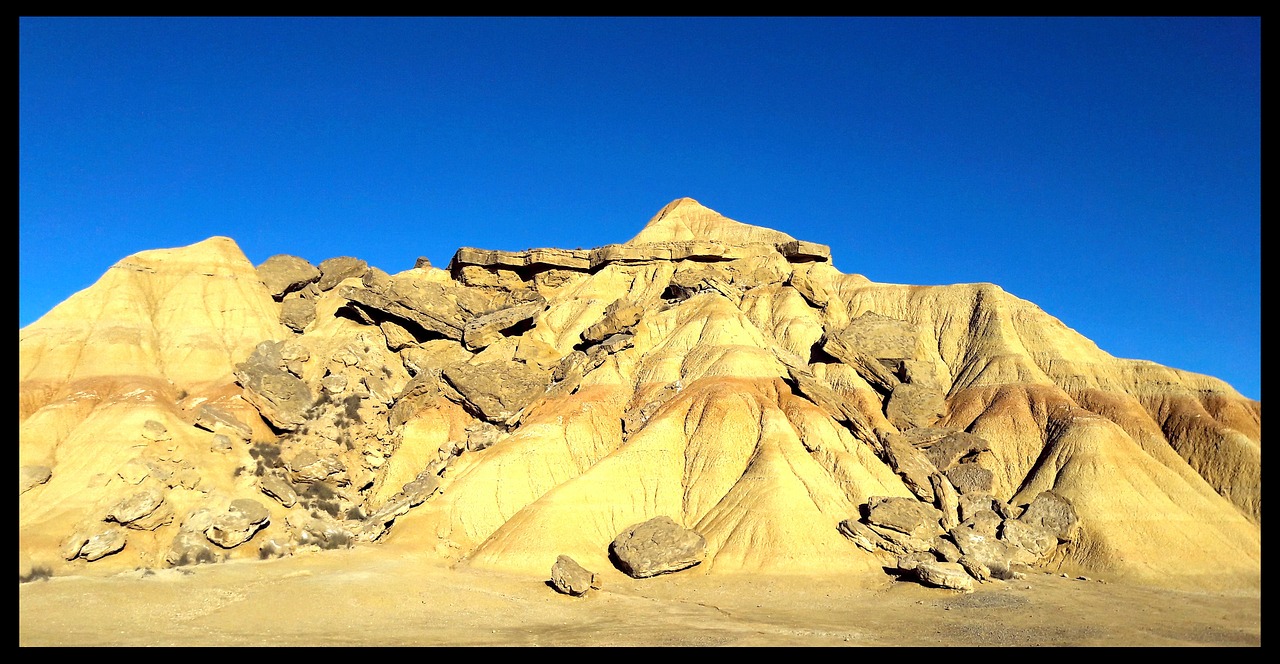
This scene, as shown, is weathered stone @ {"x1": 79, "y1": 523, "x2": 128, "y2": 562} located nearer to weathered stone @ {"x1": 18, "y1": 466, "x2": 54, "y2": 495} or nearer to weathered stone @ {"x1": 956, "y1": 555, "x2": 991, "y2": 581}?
weathered stone @ {"x1": 18, "y1": 466, "x2": 54, "y2": 495}

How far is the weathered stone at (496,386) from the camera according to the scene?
5162cm

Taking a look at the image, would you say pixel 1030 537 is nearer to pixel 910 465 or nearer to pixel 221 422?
pixel 910 465

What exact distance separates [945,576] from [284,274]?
52.8 metres

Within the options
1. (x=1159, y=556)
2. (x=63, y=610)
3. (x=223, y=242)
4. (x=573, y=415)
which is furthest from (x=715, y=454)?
(x=223, y=242)

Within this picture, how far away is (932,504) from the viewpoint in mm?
43656

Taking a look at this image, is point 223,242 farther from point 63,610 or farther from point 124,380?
point 63,610

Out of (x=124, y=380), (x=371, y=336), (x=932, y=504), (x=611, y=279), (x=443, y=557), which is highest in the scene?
(x=611, y=279)

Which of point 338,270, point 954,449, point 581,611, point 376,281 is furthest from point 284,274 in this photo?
point 954,449

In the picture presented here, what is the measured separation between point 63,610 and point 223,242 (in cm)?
3920

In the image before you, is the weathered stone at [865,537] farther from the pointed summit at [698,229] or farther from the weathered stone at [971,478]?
the pointed summit at [698,229]

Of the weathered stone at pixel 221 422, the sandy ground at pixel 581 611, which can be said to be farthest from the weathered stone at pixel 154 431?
the sandy ground at pixel 581 611

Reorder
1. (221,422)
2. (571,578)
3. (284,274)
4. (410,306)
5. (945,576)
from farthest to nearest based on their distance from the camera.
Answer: (284,274) → (410,306) → (221,422) → (945,576) → (571,578)

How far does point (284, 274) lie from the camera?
64125 mm
